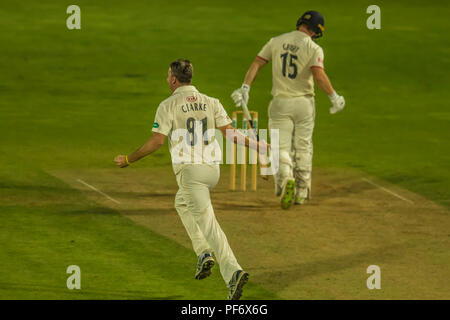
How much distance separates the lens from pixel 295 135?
13.9 m

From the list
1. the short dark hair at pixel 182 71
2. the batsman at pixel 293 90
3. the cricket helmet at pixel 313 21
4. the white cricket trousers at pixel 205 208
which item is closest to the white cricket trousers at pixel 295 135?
the batsman at pixel 293 90

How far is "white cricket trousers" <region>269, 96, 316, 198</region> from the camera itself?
536 inches

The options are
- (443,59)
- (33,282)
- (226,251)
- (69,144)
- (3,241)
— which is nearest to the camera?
(226,251)

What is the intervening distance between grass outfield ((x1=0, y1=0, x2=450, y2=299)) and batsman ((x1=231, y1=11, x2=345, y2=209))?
6.11 feet

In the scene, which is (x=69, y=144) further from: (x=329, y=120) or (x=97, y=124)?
(x=329, y=120)

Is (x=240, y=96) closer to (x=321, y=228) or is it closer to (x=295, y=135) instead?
(x=295, y=135)

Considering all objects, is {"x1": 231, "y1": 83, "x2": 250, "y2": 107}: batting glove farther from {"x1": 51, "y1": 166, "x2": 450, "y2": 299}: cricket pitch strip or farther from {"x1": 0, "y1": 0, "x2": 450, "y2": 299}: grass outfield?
{"x1": 0, "y1": 0, "x2": 450, "y2": 299}: grass outfield

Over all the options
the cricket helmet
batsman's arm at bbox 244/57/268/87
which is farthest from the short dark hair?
the cricket helmet

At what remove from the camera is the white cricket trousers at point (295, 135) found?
44.7 feet

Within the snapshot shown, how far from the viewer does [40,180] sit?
15.2m

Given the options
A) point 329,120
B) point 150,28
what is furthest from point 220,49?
point 329,120

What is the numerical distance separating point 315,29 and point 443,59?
12898 mm

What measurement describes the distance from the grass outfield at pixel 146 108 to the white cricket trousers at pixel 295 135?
69.8 inches

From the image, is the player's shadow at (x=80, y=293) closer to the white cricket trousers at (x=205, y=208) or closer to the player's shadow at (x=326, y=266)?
the white cricket trousers at (x=205, y=208)
